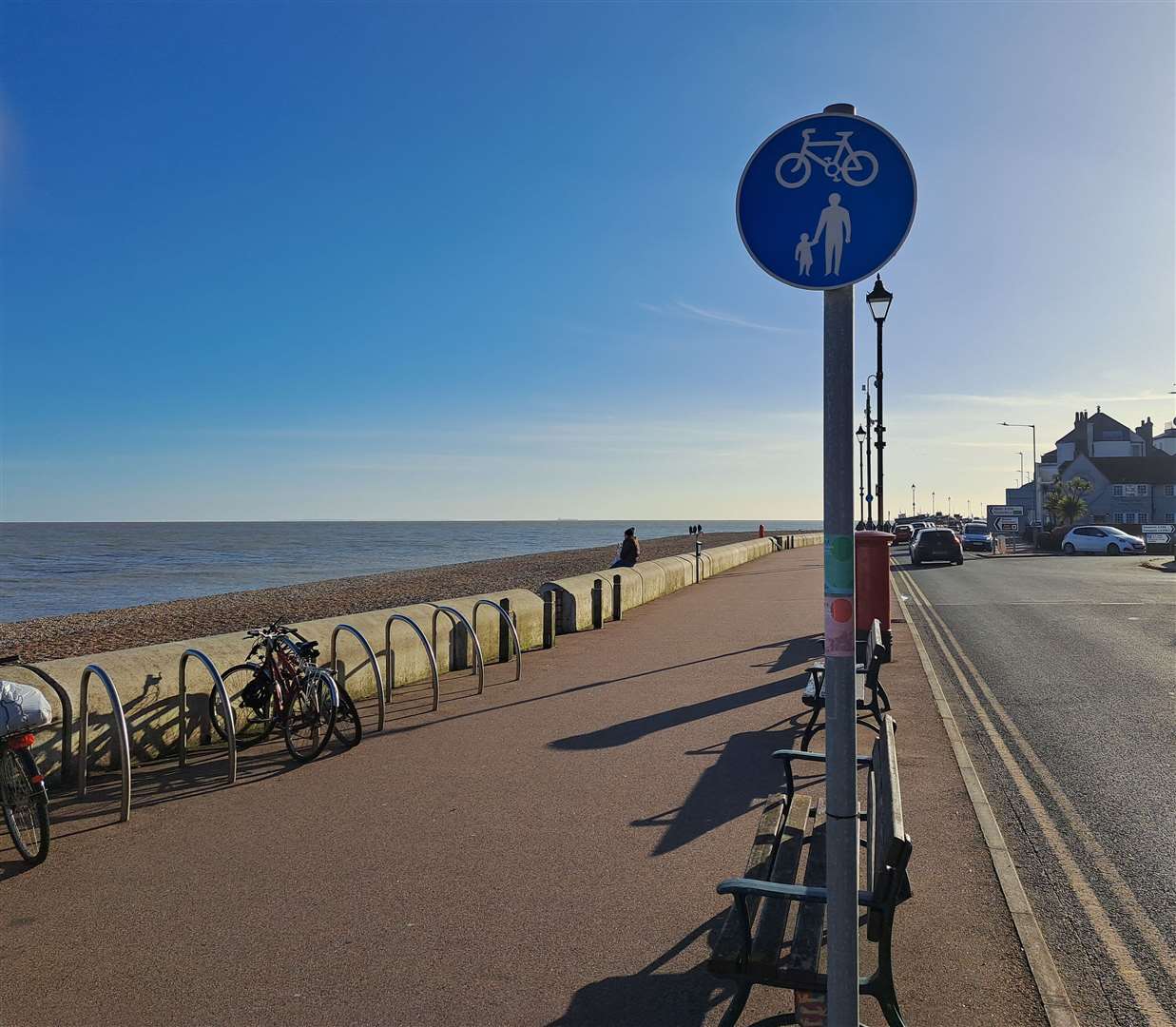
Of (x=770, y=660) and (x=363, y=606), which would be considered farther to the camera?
(x=363, y=606)

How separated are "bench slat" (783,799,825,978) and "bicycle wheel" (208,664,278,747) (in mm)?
4827

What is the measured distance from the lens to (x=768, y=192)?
312 centimetres

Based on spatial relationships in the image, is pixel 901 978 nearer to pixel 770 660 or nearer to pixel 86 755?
pixel 86 755

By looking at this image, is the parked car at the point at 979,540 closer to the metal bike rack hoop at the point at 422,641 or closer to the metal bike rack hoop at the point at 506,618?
the metal bike rack hoop at the point at 506,618

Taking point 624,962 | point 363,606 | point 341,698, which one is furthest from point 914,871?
point 363,606

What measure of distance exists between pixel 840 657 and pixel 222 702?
5.10 metres

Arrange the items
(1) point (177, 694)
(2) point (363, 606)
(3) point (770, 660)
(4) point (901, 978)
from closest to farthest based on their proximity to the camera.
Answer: (4) point (901, 978), (1) point (177, 694), (3) point (770, 660), (2) point (363, 606)

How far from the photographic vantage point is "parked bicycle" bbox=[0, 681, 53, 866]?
5.25m

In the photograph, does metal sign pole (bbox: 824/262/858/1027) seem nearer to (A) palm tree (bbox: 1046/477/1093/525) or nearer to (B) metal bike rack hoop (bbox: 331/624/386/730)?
(B) metal bike rack hoop (bbox: 331/624/386/730)

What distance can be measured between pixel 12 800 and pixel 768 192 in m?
5.11

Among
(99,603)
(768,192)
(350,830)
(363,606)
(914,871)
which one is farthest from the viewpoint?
(99,603)

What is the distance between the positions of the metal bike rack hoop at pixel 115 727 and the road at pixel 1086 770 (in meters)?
5.17

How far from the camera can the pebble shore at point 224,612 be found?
1988 cm

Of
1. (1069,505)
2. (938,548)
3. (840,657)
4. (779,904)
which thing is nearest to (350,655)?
(779,904)
